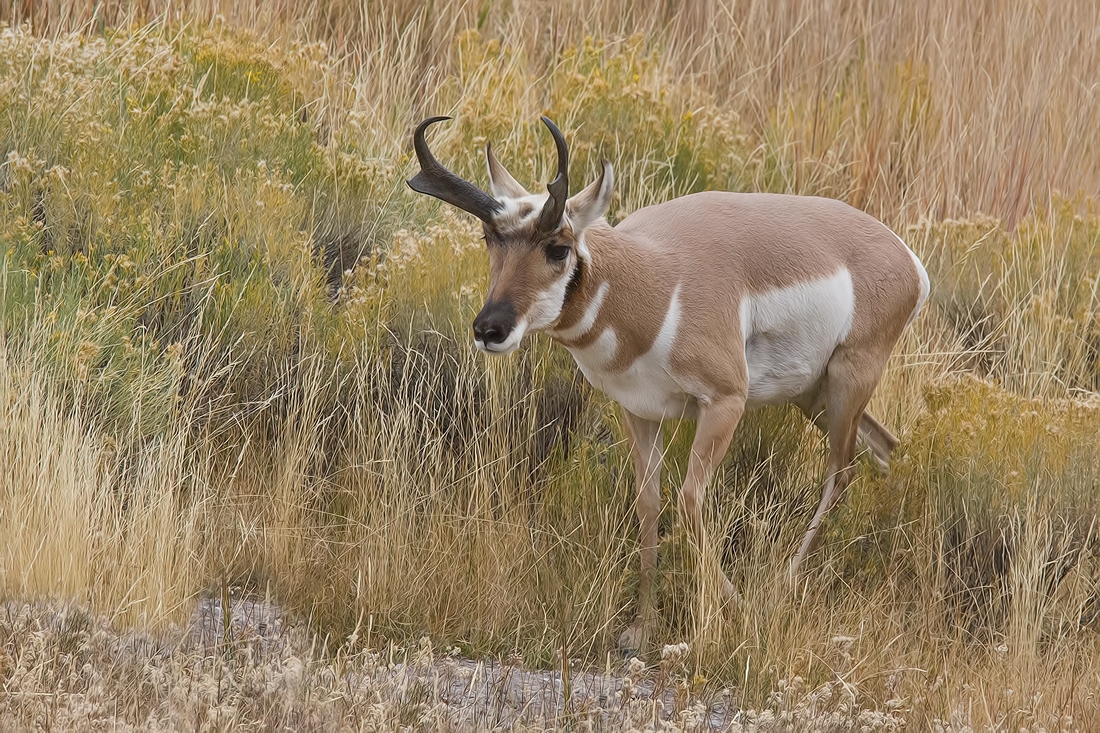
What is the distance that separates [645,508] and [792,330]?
87cm

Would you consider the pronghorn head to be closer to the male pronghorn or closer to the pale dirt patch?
the male pronghorn

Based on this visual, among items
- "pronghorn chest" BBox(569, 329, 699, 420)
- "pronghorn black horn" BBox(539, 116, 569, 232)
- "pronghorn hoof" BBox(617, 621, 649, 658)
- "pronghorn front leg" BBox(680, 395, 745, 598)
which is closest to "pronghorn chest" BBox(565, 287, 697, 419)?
"pronghorn chest" BBox(569, 329, 699, 420)

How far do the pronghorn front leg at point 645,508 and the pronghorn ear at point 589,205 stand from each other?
0.89 m

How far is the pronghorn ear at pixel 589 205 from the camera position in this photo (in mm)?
4121

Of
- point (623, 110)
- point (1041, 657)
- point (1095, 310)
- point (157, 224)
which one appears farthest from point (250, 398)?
point (1095, 310)

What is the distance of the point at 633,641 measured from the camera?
476cm

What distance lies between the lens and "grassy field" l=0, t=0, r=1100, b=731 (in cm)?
445

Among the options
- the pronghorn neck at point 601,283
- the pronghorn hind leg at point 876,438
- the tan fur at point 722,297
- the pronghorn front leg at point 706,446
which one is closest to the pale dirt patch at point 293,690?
the pronghorn front leg at point 706,446

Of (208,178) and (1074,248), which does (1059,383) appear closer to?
(1074,248)

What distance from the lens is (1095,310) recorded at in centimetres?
672

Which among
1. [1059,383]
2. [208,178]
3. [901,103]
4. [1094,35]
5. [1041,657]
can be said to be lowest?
[1041,657]

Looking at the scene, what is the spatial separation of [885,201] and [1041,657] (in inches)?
155

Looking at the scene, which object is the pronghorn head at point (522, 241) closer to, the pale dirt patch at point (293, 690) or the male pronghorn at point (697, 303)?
the male pronghorn at point (697, 303)

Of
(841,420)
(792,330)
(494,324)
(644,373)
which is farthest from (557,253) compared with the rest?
(841,420)
